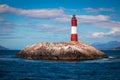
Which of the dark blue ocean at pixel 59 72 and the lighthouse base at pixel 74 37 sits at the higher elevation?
the lighthouse base at pixel 74 37

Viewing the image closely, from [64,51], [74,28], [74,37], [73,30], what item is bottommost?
[64,51]

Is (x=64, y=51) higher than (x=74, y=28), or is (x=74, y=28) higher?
(x=74, y=28)

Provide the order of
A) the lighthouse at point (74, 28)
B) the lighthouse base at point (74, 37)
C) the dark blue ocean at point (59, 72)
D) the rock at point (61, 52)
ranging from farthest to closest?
the lighthouse base at point (74, 37) < the lighthouse at point (74, 28) < the rock at point (61, 52) < the dark blue ocean at point (59, 72)

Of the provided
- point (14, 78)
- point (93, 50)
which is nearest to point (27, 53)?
point (93, 50)

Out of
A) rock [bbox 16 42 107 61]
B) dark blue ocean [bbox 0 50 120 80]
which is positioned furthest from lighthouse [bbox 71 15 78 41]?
dark blue ocean [bbox 0 50 120 80]

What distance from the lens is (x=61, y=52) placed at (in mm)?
44969

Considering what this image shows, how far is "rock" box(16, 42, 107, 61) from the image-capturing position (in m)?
45.0

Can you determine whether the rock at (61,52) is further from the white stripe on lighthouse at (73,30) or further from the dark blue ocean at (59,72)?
the dark blue ocean at (59,72)

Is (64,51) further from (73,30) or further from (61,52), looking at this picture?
(73,30)

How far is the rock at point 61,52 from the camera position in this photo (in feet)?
148

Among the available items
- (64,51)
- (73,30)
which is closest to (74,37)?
(73,30)

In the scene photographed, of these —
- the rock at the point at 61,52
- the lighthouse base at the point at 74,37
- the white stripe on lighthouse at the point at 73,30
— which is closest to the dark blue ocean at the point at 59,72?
the rock at the point at 61,52

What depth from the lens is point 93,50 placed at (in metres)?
48.6

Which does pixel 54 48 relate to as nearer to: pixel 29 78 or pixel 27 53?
pixel 27 53
